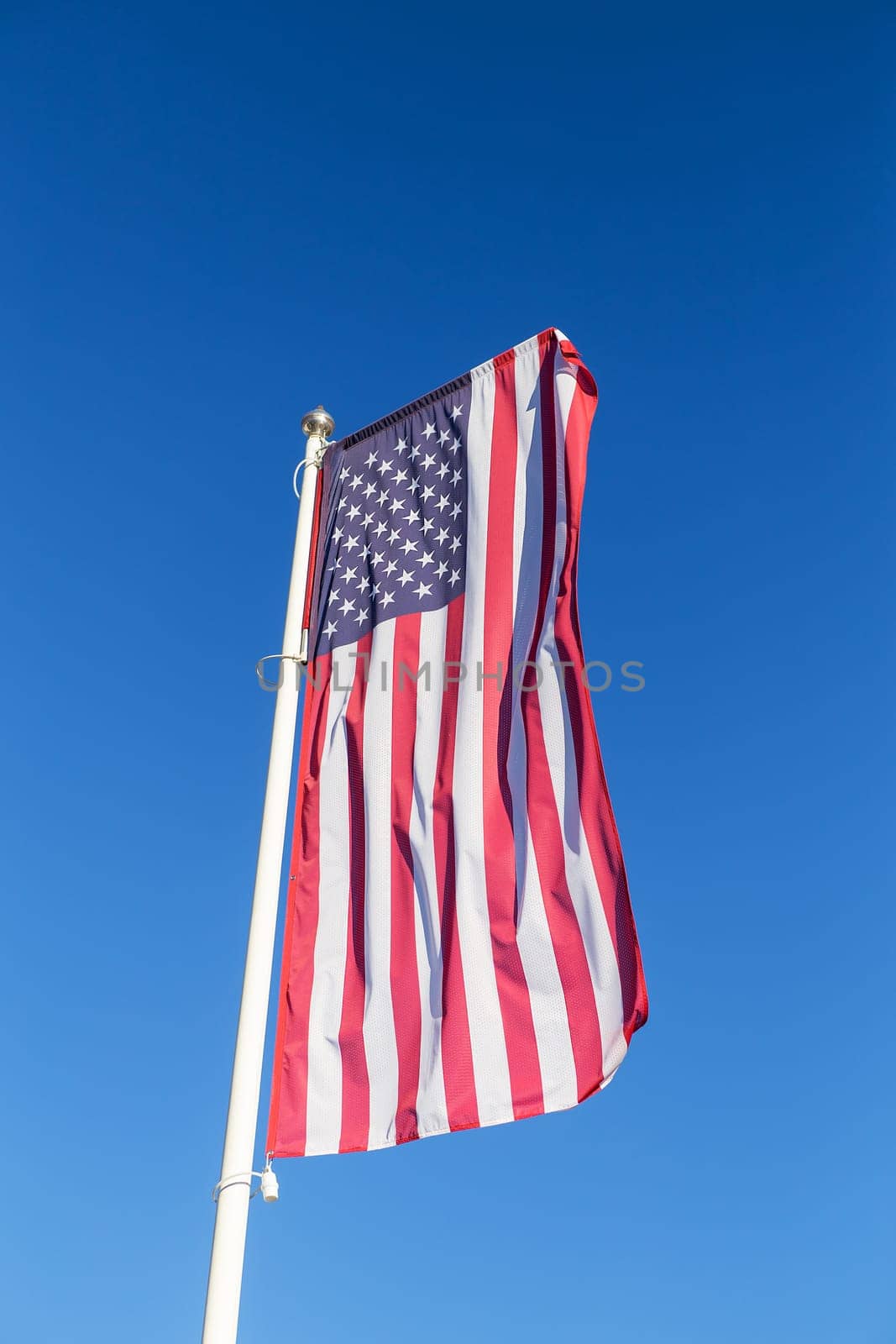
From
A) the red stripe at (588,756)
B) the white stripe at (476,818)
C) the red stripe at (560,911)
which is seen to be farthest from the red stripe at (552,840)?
the white stripe at (476,818)

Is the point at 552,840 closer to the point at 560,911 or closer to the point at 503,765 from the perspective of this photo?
the point at 560,911

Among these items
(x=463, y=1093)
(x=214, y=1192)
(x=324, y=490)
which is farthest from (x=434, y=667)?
(x=214, y=1192)

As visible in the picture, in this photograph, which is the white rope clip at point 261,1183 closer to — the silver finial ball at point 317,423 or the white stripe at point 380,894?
the white stripe at point 380,894

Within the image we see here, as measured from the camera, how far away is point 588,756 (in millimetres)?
7156

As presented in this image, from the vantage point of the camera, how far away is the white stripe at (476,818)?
21.5 ft

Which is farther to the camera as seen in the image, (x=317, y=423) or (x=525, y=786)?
(x=317, y=423)

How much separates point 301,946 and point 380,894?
0.60 metres

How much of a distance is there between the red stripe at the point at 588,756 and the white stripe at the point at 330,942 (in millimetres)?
1635

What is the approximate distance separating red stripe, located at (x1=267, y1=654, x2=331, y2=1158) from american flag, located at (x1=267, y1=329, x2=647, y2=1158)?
0.04 feet

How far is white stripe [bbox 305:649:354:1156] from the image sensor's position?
6582 mm

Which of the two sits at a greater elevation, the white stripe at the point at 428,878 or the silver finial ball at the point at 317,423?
the silver finial ball at the point at 317,423

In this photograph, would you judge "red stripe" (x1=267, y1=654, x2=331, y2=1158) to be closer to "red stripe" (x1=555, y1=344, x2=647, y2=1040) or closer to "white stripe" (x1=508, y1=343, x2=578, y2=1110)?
"white stripe" (x1=508, y1=343, x2=578, y2=1110)

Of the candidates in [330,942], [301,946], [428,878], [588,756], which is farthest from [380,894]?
[588,756]

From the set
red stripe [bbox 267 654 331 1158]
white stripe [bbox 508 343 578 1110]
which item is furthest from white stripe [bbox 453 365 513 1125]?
red stripe [bbox 267 654 331 1158]
